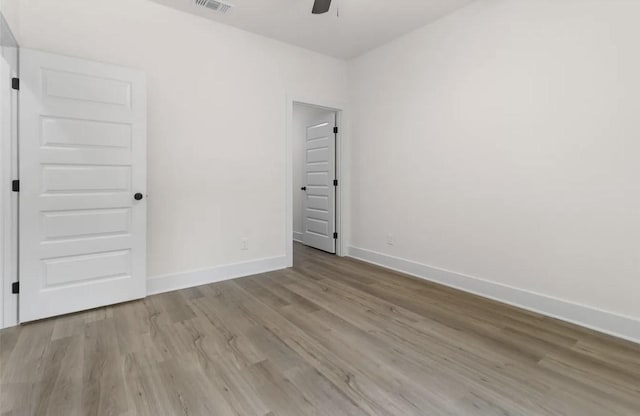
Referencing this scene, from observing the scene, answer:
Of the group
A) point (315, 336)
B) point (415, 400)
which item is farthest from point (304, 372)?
point (415, 400)

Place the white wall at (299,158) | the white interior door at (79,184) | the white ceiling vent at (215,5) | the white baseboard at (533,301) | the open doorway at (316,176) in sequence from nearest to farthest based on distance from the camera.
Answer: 1. the white baseboard at (533,301)
2. the white interior door at (79,184)
3. the white ceiling vent at (215,5)
4. the open doorway at (316,176)
5. the white wall at (299,158)

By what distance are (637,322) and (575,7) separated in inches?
96.6

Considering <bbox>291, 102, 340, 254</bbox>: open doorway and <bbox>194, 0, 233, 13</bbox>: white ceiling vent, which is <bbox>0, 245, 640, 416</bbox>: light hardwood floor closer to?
<bbox>291, 102, 340, 254</bbox>: open doorway

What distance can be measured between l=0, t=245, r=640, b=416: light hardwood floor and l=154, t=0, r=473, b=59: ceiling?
9.76ft

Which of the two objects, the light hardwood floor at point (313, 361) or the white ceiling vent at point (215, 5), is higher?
the white ceiling vent at point (215, 5)

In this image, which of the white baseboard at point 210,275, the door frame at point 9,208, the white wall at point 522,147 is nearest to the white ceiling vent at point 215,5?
the door frame at point 9,208

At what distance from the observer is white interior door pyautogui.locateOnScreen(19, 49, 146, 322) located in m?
2.44

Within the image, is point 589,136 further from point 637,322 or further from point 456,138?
point 637,322

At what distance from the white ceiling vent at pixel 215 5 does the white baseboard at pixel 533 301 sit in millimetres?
3453

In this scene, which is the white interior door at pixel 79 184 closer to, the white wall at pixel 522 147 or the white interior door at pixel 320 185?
the white interior door at pixel 320 185

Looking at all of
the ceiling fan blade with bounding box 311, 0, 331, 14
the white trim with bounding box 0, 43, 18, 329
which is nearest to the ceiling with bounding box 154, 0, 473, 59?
the ceiling fan blade with bounding box 311, 0, 331, 14

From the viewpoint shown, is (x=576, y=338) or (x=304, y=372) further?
(x=576, y=338)

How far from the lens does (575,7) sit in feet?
7.93

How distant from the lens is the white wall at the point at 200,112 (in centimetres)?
279
